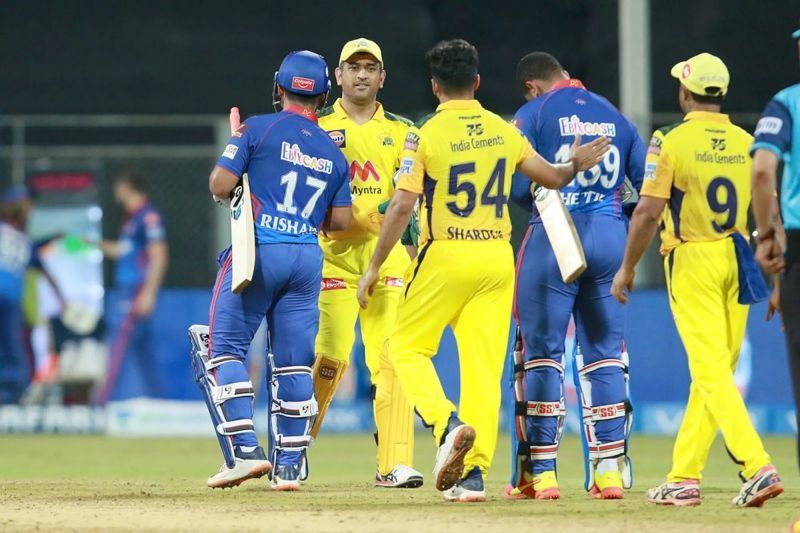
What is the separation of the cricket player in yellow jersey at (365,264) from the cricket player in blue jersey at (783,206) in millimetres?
3463

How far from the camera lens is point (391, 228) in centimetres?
876

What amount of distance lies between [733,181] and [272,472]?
325 cm

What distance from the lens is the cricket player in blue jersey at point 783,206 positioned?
731 centimetres

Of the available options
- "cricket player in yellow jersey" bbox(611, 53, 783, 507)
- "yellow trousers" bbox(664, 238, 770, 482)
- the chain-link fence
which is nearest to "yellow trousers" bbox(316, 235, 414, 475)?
"cricket player in yellow jersey" bbox(611, 53, 783, 507)

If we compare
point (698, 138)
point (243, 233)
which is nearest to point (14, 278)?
point (243, 233)

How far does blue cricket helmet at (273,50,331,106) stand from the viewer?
9.53 metres

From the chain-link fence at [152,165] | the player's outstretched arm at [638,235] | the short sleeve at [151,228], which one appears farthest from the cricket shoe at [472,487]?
the short sleeve at [151,228]

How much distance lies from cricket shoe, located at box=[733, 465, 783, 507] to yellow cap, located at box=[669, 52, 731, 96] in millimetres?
→ 2081

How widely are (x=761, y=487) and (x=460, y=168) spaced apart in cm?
232

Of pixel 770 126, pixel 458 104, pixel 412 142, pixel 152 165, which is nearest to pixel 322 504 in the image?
pixel 412 142

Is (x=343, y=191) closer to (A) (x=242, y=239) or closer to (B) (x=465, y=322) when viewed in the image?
(A) (x=242, y=239)

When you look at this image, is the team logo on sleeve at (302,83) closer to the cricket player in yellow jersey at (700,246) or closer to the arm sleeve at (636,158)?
the arm sleeve at (636,158)

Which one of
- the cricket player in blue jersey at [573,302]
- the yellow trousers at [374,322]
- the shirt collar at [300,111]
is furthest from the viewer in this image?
the yellow trousers at [374,322]

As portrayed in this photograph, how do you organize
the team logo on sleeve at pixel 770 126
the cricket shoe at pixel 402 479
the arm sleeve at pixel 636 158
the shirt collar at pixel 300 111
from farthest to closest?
1. the cricket shoe at pixel 402 479
2. the shirt collar at pixel 300 111
3. the arm sleeve at pixel 636 158
4. the team logo on sleeve at pixel 770 126
